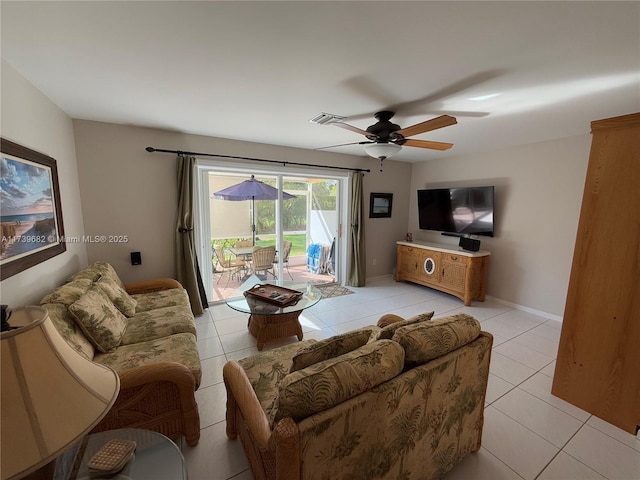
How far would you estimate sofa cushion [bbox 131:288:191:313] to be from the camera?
8.32ft

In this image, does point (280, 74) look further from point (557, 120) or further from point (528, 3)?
point (557, 120)

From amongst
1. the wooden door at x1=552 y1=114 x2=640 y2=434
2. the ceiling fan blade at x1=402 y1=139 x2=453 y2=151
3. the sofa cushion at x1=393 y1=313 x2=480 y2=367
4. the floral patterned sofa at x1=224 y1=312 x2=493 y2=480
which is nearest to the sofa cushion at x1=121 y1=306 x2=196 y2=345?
the floral patterned sofa at x1=224 y1=312 x2=493 y2=480

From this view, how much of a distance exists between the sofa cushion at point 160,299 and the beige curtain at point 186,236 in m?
0.44

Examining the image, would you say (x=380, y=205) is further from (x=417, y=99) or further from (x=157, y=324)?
(x=157, y=324)

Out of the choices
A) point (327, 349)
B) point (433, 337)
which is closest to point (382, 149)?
point (433, 337)

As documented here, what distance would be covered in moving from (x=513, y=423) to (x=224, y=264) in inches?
153

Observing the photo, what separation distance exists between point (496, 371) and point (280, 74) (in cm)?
303

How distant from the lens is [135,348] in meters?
1.84

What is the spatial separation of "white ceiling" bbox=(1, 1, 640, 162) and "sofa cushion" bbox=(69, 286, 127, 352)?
1538 millimetres

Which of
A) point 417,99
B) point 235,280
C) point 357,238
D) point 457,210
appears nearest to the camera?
point 417,99

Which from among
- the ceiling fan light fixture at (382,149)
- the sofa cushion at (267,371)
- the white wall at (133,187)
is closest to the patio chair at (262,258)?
the white wall at (133,187)

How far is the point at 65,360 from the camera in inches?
27.3

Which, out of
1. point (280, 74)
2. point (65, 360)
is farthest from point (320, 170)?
point (65, 360)

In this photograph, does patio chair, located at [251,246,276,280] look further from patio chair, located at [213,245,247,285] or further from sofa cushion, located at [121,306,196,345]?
→ sofa cushion, located at [121,306,196,345]
